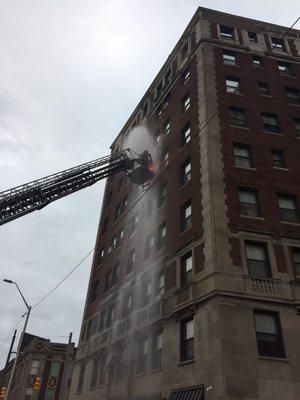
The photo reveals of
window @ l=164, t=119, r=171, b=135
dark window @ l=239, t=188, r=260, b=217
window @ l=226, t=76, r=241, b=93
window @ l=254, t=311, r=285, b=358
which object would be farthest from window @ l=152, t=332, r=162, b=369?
window @ l=226, t=76, r=241, b=93

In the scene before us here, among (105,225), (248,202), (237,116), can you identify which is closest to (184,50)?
(237,116)

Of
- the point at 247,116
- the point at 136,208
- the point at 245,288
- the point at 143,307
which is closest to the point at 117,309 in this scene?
the point at 143,307

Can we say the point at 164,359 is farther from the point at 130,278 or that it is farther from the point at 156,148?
the point at 156,148

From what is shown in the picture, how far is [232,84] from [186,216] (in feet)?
37.2

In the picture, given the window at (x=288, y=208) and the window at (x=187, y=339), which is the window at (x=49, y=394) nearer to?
the window at (x=187, y=339)

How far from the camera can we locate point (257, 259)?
67.0ft

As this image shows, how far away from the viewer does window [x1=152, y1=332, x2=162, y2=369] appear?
2189cm

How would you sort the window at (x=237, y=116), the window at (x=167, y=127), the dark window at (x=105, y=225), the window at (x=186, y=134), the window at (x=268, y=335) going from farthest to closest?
the dark window at (x=105, y=225)
the window at (x=167, y=127)
the window at (x=186, y=134)
the window at (x=237, y=116)
the window at (x=268, y=335)

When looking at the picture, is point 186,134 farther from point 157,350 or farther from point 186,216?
point 157,350

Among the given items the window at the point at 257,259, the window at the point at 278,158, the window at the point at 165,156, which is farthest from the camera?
the window at the point at 165,156

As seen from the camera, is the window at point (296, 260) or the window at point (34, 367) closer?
the window at point (296, 260)

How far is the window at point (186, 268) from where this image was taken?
854 inches

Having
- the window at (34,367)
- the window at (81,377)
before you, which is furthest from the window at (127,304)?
the window at (34,367)

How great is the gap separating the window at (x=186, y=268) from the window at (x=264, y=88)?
14177 mm
